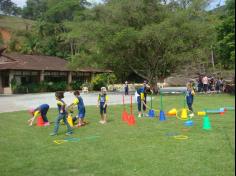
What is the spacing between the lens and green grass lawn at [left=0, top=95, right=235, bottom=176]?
7.33 meters

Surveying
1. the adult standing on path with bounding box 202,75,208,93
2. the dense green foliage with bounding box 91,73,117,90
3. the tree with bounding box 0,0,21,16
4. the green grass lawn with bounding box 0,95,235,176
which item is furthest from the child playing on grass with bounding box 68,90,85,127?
the tree with bounding box 0,0,21,16

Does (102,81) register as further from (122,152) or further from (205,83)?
(122,152)

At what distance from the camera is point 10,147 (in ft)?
33.0

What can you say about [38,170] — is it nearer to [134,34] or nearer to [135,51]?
[134,34]

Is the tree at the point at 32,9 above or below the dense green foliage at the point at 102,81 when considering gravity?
above

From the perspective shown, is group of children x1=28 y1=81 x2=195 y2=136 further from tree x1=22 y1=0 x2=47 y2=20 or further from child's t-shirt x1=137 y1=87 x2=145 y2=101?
tree x1=22 y1=0 x2=47 y2=20

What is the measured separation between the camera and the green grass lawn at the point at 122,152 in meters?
7.33

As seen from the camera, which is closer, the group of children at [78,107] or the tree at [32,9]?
the group of children at [78,107]

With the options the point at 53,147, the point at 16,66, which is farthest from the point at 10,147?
the point at 16,66

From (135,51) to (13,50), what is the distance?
2868 centimetres

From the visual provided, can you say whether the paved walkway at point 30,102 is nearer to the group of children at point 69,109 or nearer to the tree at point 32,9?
the group of children at point 69,109

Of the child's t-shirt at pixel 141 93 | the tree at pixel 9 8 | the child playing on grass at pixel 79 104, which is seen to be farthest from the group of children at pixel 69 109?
the tree at pixel 9 8

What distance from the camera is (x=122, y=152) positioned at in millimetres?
8828

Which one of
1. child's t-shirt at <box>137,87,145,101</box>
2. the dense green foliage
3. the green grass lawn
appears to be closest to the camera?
the green grass lawn
